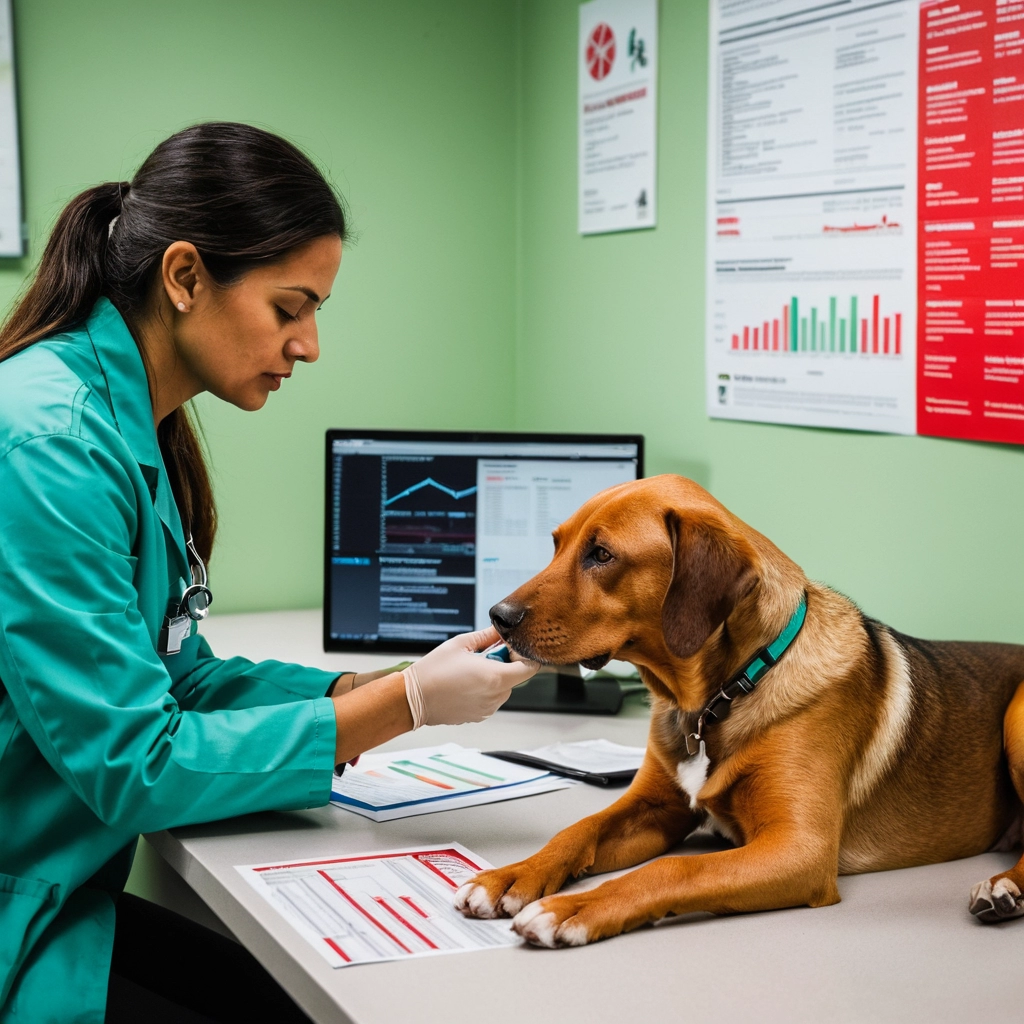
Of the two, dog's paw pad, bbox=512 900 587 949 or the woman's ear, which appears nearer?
dog's paw pad, bbox=512 900 587 949

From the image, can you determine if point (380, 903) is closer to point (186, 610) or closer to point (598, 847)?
point (598, 847)

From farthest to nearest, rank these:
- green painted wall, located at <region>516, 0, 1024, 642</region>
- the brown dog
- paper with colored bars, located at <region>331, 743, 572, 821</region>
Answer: green painted wall, located at <region>516, 0, 1024, 642</region>
paper with colored bars, located at <region>331, 743, 572, 821</region>
the brown dog

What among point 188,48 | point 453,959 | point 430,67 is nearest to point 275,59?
point 188,48

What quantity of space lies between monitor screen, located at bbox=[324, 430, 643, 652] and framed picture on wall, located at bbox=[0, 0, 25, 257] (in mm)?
764

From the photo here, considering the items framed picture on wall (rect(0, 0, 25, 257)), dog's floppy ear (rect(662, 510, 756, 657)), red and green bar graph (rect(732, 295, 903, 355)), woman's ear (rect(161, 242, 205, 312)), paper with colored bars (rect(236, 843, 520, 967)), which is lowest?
paper with colored bars (rect(236, 843, 520, 967))

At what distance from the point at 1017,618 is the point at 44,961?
1.33 m

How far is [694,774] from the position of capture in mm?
1284

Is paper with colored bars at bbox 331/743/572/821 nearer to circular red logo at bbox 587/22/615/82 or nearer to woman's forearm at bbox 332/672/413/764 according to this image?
woman's forearm at bbox 332/672/413/764

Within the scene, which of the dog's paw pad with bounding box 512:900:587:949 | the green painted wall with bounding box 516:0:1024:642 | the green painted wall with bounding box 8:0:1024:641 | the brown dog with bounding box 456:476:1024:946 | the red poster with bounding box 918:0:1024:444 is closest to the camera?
the dog's paw pad with bounding box 512:900:587:949

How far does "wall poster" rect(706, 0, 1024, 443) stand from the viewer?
1.60m

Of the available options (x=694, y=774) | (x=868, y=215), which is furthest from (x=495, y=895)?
(x=868, y=215)

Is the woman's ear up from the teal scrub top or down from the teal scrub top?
up

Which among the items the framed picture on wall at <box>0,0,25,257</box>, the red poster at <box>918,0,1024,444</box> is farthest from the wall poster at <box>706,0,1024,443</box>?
the framed picture on wall at <box>0,0,25,257</box>

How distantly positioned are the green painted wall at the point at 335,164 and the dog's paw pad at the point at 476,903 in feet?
5.13
